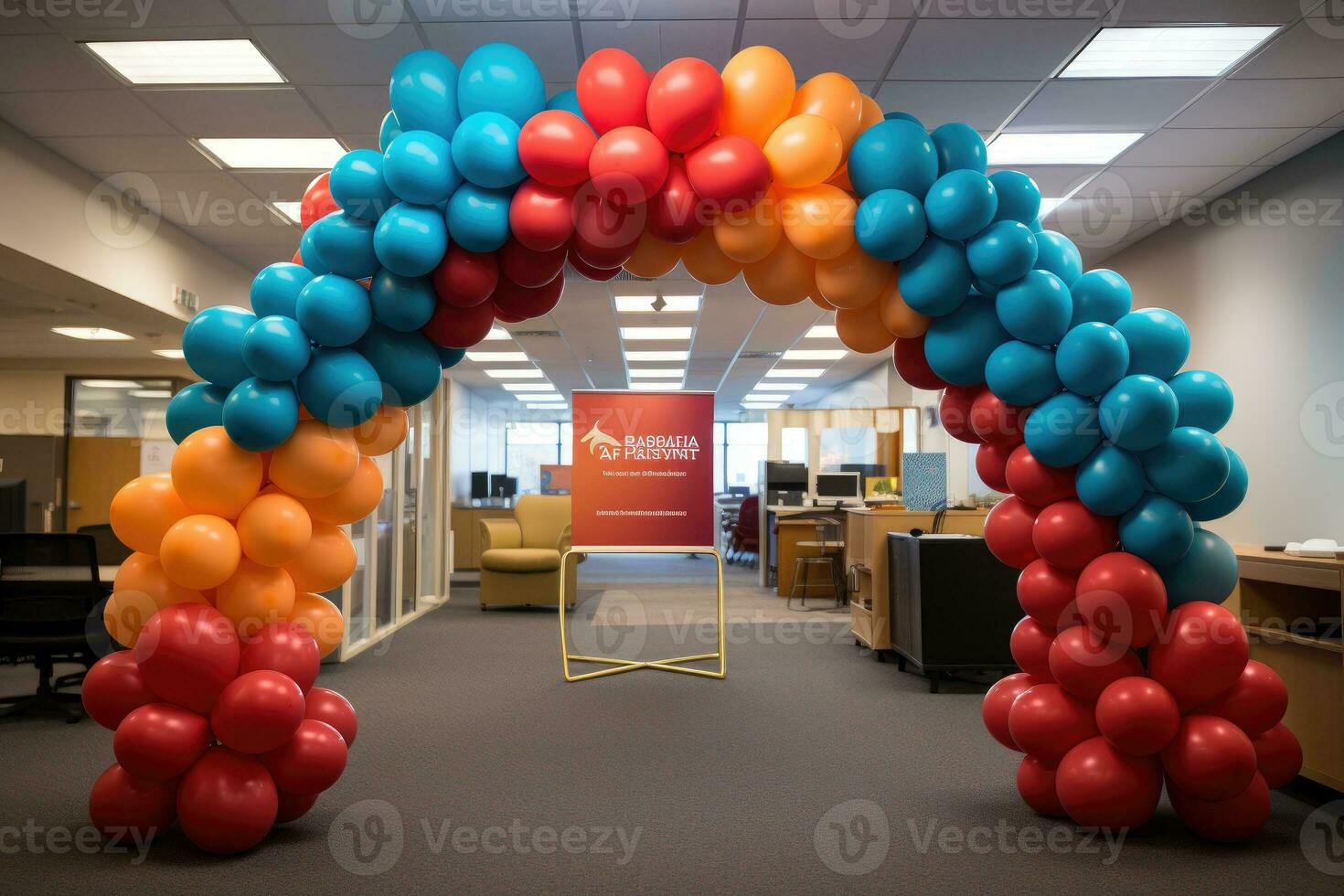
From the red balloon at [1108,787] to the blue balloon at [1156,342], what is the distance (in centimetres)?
122

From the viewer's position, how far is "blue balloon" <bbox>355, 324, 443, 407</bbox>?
2.77 meters

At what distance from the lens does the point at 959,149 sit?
2773mm

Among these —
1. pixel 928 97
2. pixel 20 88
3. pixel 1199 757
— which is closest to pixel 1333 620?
pixel 1199 757

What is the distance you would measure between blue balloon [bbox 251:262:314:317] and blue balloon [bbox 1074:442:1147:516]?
258 centimetres

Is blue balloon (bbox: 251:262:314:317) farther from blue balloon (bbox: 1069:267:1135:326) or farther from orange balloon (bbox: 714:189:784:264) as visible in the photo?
blue balloon (bbox: 1069:267:1135:326)

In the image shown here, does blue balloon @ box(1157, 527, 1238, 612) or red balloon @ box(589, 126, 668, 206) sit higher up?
red balloon @ box(589, 126, 668, 206)

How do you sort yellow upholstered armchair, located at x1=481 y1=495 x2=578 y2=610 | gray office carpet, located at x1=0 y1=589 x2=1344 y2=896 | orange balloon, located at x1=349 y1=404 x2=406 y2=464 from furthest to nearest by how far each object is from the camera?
yellow upholstered armchair, located at x1=481 y1=495 x2=578 y2=610 < orange balloon, located at x1=349 y1=404 x2=406 y2=464 < gray office carpet, located at x1=0 y1=589 x2=1344 y2=896

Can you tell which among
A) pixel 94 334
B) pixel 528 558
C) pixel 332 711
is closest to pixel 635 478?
pixel 332 711

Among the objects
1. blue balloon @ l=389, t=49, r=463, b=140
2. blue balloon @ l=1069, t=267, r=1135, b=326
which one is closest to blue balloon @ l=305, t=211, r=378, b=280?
blue balloon @ l=389, t=49, r=463, b=140

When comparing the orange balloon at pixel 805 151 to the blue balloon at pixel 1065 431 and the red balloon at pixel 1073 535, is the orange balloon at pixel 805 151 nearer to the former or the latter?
the blue balloon at pixel 1065 431

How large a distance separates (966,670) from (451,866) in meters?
3.45

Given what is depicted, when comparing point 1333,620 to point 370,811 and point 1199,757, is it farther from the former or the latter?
point 370,811

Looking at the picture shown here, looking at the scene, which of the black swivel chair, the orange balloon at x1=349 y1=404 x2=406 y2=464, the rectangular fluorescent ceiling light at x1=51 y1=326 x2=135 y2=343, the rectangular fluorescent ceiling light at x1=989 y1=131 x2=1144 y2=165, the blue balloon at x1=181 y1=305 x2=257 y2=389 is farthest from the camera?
the rectangular fluorescent ceiling light at x1=51 y1=326 x2=135 y2=343

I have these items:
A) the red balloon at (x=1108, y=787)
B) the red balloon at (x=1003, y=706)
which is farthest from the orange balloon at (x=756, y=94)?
the red balloon at (x=1108, y=787)
